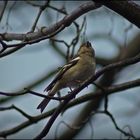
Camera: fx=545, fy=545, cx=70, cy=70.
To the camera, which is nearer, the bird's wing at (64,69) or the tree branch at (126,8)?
the tree branch at (126,8)

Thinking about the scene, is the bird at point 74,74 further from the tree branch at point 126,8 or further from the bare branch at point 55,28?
the tree branch at point 126,8

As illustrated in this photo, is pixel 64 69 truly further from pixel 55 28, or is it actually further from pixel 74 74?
pixel 55 28

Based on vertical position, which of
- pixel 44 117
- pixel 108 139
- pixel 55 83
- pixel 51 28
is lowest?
pixel 108 139

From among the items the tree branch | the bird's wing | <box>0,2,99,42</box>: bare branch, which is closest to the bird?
the bird's wing

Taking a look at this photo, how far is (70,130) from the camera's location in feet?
17.9

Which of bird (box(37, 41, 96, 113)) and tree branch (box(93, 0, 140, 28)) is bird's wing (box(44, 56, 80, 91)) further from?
tree branch (box(93, 0, 140, 28))

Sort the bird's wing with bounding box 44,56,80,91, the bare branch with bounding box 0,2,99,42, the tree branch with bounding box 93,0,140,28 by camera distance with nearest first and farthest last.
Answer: the tree branch with bounding box 93,0,140,28, the bare branch with bounding box 0,2,99,42, the bird's wing with bounding box 44,56,80,91

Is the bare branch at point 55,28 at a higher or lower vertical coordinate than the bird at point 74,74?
higher

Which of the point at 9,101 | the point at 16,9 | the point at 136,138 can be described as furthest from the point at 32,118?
the point at 16,9

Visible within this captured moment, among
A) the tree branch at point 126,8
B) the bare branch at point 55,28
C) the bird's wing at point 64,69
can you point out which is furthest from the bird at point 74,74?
the tree branch at point 126,8

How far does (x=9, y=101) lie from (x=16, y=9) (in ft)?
4.45

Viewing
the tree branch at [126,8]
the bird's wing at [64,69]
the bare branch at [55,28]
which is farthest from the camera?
the bird's wing at [64,69]

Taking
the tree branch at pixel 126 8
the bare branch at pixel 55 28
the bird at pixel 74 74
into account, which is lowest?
the bird at pixel 74 74

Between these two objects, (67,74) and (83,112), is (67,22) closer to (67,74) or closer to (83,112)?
(67,74)
